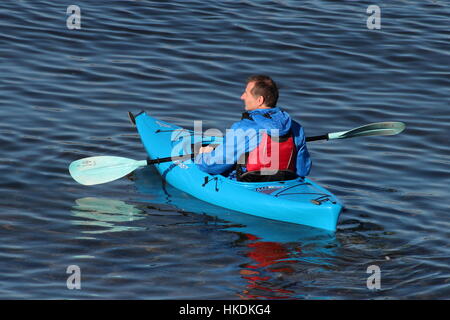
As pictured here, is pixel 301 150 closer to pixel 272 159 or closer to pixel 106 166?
pixel 272 159

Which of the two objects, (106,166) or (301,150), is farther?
(106,166)

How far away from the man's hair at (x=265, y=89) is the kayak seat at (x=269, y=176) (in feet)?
2.08

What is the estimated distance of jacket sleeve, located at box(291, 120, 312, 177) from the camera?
A: 7.56 m

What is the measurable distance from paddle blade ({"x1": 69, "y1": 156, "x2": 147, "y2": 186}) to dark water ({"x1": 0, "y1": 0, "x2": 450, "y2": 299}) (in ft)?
0.54

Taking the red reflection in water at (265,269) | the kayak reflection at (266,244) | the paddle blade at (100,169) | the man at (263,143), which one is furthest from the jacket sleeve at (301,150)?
the paddle blade at (100,169)

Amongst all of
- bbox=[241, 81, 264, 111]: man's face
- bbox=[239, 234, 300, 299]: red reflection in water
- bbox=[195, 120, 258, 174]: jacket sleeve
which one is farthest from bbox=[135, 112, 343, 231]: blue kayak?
bbox=[241, 81, 264, 111]: man's face

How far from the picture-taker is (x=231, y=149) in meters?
7.40

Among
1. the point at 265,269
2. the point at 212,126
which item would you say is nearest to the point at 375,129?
the point at 212,126

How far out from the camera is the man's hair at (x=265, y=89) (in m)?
7.27

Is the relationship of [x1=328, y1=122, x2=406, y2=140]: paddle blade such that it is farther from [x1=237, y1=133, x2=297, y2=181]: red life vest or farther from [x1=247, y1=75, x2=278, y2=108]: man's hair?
[x1=247, y1=75, x2=278, y2=108]: man's hair

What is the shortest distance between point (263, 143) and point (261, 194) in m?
0.51

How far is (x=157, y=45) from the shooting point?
12.6 meters

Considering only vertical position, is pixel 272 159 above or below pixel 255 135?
below
